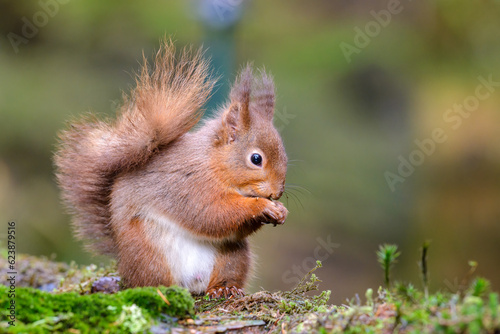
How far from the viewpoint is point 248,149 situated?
2.61 m

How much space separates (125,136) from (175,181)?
1.10 feet

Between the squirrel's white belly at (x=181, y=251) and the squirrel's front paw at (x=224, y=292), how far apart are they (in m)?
0.07

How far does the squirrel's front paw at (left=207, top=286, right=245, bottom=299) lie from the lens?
247cm

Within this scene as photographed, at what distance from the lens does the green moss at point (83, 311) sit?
152 cm

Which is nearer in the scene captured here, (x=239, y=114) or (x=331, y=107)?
(x=239, y=114)

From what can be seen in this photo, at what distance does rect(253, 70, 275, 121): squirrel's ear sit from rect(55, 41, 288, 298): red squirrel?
0.12 meters

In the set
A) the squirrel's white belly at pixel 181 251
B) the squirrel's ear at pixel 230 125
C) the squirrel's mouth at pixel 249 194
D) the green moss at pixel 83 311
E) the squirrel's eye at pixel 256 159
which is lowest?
the green moss at pixel 83 311

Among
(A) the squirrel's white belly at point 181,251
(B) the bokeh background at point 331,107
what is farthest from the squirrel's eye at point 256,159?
(B) the bokeh background at point 331,107

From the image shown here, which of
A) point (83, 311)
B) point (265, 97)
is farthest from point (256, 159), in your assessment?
point (83, 311)

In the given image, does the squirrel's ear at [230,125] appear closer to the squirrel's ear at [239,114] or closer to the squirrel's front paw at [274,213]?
the squirrel's ear at [239,114]

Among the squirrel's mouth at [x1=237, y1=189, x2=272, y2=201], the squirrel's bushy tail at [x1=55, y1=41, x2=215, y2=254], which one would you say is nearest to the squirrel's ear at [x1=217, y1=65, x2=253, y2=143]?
the squirrel's bushy tail at [x1=55, y1=41, x2=215, y2=254]

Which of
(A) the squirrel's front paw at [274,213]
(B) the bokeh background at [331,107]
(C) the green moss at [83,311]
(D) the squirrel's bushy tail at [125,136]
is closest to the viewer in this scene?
(C) the green moss at [83,311]

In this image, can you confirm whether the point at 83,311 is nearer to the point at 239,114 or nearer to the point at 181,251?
the point at 181,251

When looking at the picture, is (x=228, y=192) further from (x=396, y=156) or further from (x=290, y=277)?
(x=396, y=156)
